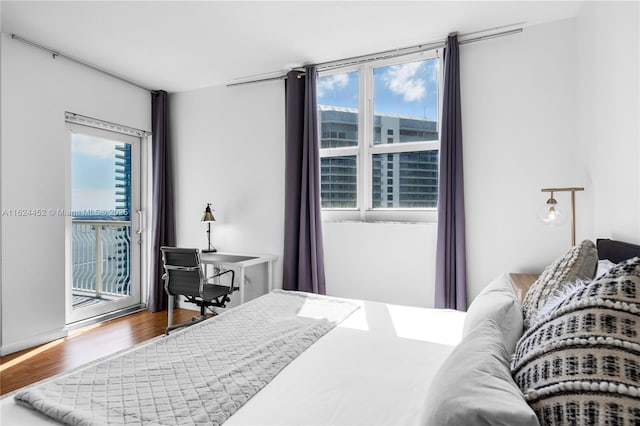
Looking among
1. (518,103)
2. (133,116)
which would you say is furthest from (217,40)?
(518,103)

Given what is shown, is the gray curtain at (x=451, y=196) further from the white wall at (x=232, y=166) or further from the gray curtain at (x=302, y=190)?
the white wall at (x=232, y=166)

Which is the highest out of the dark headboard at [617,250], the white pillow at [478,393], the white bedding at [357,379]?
the dark headboard at [617,250]

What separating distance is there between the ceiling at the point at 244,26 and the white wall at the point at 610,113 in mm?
518

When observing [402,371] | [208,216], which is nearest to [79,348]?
[208,216]

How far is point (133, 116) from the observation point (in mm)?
3887

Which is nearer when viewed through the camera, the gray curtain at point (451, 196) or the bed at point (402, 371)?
the bed at point (402, 371)

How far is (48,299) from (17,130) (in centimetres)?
150

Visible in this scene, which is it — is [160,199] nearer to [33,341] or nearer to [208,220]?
[208,220]

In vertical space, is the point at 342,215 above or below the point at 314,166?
below

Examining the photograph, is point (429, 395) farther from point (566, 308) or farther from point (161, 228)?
point (161, 228)

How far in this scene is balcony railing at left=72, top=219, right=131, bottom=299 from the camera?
3.51 meters

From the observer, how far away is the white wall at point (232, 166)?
11.9 feet

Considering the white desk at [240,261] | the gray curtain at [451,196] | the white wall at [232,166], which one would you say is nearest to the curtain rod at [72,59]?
the white wall at [232,166]

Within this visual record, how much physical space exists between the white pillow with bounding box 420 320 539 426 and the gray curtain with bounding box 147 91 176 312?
12.5 feet
